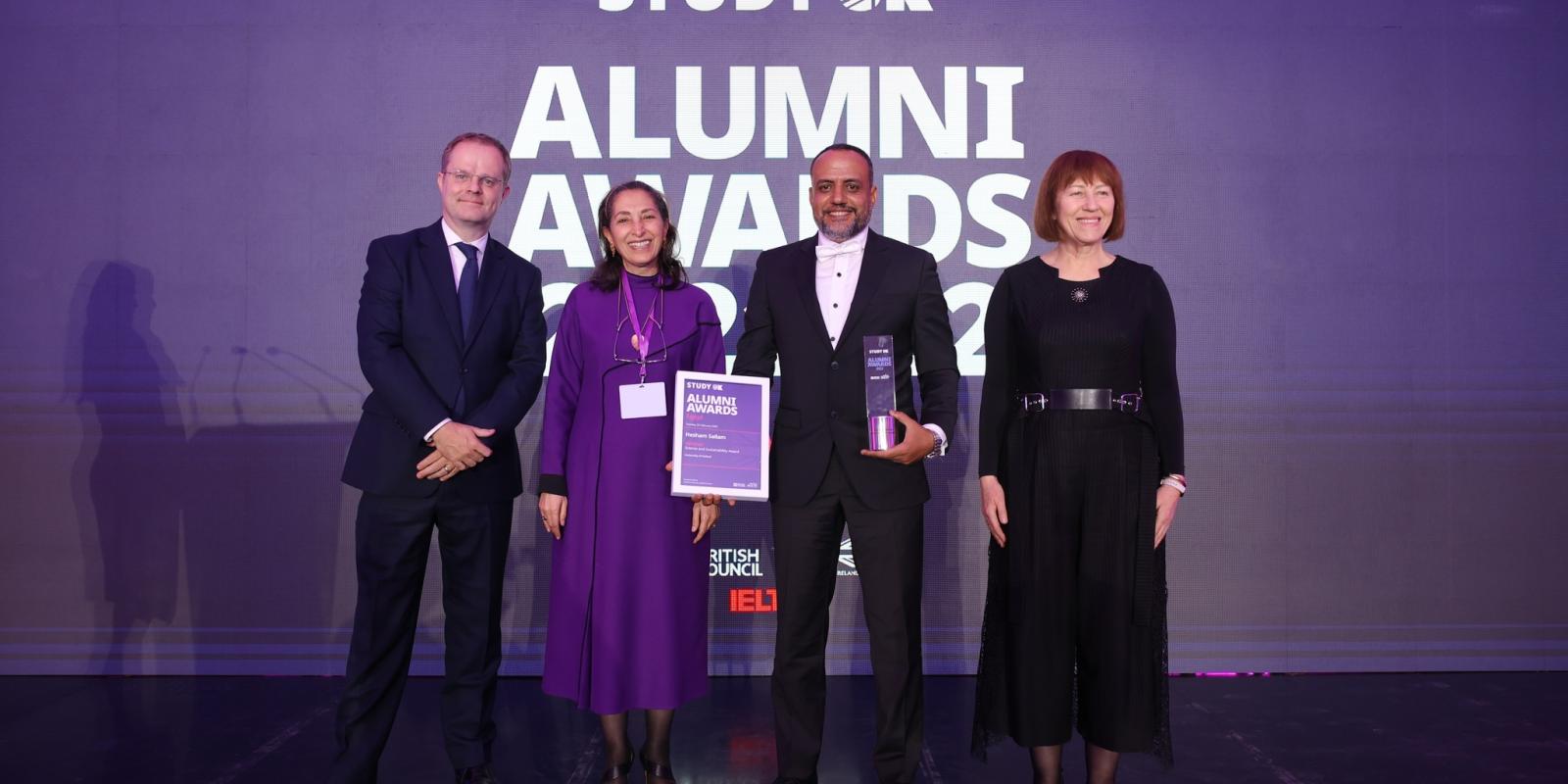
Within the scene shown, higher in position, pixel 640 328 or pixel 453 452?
pixel 640 328

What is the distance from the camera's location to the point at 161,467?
14.5 ft

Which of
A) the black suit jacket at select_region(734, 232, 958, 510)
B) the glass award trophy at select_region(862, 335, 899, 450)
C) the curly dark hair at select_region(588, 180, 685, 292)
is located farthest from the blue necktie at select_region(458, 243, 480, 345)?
the glass award trophy at select_region(862, 335, 899, 450)

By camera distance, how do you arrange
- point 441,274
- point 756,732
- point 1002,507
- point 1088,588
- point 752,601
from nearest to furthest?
1. point 1088,588
2. point 1002,507
3. point 441,274
4. point 756,732
5. point 752,601

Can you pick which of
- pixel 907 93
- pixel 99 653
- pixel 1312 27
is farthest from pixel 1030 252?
pixel 99 653

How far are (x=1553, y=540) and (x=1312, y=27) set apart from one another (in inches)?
94.8

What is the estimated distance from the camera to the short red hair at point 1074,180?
255 cm

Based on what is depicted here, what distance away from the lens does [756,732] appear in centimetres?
352

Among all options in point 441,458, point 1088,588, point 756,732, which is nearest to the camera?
point 1088,588

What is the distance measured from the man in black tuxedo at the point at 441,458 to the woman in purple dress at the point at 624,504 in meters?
0.18

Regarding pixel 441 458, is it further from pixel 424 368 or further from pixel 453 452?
pixel 424 368

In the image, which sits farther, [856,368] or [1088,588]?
[856,368]

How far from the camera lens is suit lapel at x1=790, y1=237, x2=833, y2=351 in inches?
110

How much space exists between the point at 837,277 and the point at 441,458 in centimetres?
117

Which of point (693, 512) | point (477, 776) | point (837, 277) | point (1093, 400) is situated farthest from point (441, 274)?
point (1093, 400)
